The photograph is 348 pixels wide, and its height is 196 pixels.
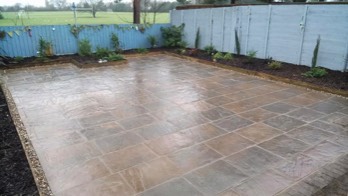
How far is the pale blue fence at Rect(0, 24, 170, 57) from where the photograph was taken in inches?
320

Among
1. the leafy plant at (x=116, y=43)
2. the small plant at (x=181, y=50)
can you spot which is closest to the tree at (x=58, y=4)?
the leafy plant at (x=116, y=43)

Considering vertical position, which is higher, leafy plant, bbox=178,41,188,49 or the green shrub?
leafy plant, bbox=178,41,188,49

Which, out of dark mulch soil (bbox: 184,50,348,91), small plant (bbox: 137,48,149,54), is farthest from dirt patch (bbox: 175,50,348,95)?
small plant (bbox: 137,48,149,54)

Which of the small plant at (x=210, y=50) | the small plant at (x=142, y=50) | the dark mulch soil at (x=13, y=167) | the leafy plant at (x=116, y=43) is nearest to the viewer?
the dark mulch soil at (x=13, y=167)

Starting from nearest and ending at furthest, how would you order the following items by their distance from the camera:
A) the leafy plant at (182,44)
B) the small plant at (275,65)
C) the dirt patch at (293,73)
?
the dirt patch at (293,73) → the small plant at (275,65) → the leafy plant at (182,44)

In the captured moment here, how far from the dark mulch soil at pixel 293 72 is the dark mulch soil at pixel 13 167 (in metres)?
5.59

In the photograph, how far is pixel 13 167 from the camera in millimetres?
2848

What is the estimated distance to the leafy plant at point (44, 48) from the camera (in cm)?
836

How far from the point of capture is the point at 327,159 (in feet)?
10.0

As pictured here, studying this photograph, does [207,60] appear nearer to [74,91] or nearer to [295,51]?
[295,51]

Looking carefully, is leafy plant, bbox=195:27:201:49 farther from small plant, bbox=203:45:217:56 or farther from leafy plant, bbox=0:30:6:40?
leafy plant, bbox=0:30:6:40

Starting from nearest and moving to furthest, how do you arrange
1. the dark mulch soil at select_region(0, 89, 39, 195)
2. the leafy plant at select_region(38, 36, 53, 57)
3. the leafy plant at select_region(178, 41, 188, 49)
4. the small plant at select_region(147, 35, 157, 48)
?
the dark mulch soil at select_region(0, 89, 39, 195)
the leafy plant at select_region(38, 36, 53, 57)
the leafy plant at select_region(178, 41, 188, 49)
the small plant at select_region(147, 35, 157, 48)

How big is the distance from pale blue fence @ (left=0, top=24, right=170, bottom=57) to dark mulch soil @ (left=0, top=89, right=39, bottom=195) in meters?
5.27

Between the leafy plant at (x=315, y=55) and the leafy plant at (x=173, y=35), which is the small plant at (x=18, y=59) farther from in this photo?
the leafy plant at (x=315, y=55)
